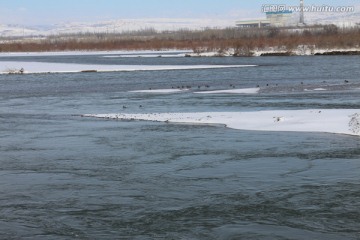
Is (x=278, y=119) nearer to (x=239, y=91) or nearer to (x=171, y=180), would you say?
(x=171, y=180)

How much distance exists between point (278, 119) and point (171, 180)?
7.58m

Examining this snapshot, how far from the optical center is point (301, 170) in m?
12.2

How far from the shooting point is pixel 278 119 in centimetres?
1853

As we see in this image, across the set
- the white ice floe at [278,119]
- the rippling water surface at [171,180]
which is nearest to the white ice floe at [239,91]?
the rippling water surface at [171,180]

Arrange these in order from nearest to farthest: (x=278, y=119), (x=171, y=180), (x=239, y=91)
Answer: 1. (x=171, y=180)
2. (x=278, y=119)
3. (x=239, y=91)

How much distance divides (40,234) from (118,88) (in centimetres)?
2713

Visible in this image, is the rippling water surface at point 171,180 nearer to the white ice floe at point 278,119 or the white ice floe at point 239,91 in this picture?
the white ice floe at point 278,119

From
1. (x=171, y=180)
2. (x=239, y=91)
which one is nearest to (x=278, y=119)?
(x=171, y=180)

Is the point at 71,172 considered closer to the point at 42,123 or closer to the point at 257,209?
the point at 257,209

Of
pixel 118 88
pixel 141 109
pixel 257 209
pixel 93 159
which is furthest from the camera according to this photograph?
pixel 118 88

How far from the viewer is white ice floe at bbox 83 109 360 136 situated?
17.1 meters

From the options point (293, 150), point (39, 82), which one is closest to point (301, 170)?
point (293, 150)

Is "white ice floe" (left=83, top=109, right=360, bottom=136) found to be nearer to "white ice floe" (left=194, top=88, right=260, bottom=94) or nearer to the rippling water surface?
the rippling water surface

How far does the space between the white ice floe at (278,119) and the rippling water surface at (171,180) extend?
0.75 meters
